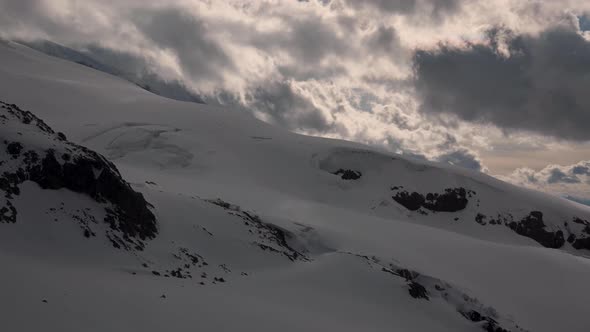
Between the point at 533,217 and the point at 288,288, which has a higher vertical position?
the point at 533,217

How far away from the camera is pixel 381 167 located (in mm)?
62406

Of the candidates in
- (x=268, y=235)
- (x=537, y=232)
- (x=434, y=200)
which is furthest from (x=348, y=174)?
(x=268, y=235)

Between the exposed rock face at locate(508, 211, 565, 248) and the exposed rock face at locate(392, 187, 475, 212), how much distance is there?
21.3 ft

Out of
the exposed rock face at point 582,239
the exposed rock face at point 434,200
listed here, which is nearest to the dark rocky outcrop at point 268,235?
the exposed rock face at point 434,200

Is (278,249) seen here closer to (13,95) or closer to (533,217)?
(533,217)

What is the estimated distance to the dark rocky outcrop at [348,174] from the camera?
59.9m

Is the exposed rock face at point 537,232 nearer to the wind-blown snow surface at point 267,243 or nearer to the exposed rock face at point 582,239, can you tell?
the wind-blown snow surface at point 267,243

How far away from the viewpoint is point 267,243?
82.2 feet

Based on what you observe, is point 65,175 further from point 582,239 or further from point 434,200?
point 582,239

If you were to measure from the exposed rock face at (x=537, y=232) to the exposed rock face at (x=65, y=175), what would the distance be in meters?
49.8

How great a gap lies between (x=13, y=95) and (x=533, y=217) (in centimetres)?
7286

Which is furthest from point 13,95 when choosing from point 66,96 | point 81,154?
point 81,154

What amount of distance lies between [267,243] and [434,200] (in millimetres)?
38900

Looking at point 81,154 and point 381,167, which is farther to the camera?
point 381,167
